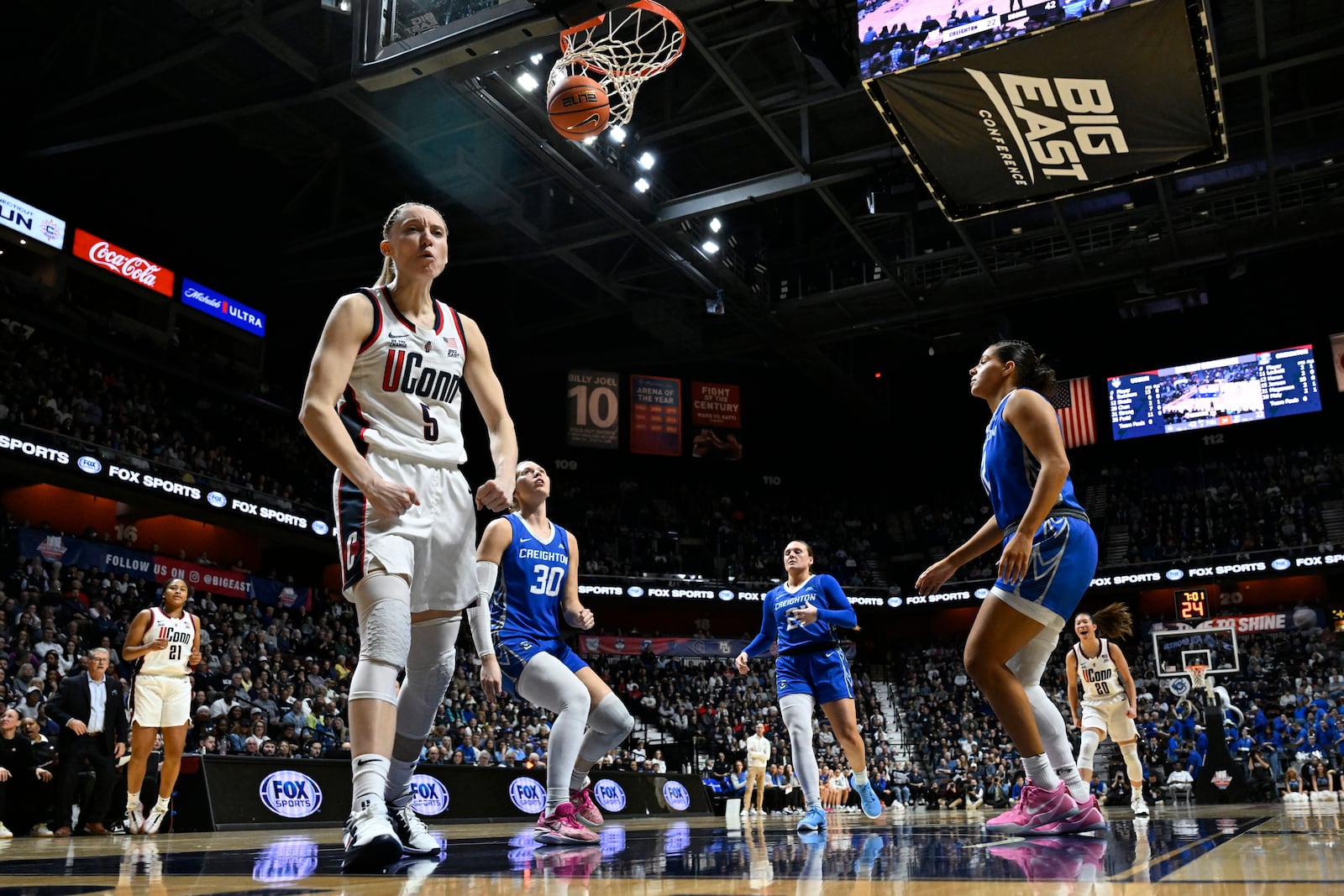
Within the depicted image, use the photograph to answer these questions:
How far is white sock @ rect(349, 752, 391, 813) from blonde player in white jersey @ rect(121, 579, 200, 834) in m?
5.48

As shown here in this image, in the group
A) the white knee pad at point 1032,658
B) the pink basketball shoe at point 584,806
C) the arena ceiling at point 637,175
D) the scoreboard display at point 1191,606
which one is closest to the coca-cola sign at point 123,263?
the arena ceiling at point 637,175

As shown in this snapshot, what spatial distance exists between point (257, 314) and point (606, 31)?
13415 millimetres

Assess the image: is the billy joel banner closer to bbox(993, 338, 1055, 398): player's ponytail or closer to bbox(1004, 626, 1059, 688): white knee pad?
bbox(993, 338, 1055, 398): player's ponytail

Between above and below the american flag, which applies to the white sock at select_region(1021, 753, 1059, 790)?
below

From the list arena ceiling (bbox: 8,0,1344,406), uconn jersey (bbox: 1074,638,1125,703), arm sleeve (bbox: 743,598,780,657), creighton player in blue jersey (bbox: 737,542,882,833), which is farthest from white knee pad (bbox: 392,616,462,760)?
arena ceiling (bbox: 8,0,1344,406)

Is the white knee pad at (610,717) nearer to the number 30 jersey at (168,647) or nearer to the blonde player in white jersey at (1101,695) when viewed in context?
the number 30 jersey at (168,647)

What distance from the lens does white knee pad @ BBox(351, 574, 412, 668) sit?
10.2ft

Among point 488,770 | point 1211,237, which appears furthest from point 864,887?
point 1211,237

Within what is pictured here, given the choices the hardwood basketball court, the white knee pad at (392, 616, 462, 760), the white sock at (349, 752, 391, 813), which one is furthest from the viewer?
the white knee pad at (392, 616, 462, 760)

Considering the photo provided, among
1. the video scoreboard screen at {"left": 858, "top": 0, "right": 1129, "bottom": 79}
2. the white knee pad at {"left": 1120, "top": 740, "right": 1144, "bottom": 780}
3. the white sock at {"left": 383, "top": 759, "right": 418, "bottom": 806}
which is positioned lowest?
the white knee pad at {"left": 1120, "top": 740, "right": 1144, "bottom": 780}

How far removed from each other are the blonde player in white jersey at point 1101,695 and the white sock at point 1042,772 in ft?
15.6

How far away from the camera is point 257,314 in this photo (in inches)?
932

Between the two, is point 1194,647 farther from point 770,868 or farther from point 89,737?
point 770,868

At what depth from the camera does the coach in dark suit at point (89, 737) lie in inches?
354
